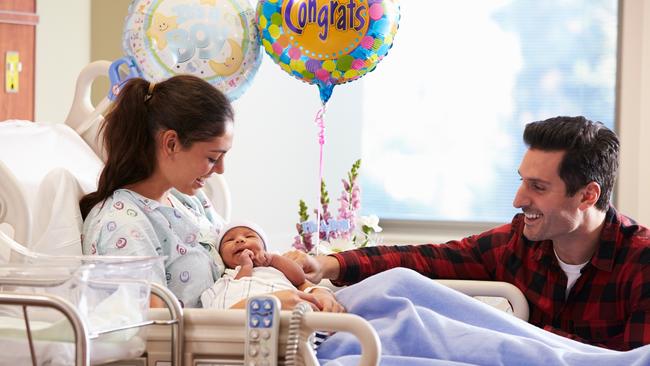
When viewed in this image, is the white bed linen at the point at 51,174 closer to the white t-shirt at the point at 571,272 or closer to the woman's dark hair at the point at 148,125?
the woman's dark hair at the point at 148,125

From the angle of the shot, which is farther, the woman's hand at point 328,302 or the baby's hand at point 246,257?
the baby's hand at point 246,257

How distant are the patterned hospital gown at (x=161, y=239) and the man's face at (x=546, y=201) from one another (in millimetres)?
713

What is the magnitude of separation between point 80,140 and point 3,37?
1824 mm

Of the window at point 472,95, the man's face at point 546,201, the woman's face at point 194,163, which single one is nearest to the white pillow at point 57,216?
the woman's face at point 194,163

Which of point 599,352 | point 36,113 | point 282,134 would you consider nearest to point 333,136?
point 282,134

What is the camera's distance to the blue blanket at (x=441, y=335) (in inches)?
66.0

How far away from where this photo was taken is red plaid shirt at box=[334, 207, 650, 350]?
7.42ft

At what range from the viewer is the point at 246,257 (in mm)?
2178

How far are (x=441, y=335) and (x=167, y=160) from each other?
0.69 meters

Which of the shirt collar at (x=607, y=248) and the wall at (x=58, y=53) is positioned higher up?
the wall at (x=58, y=53)

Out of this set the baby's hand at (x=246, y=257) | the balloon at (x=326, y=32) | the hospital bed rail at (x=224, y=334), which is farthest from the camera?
the balloon at (x=326, y=32)

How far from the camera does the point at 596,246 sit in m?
2.36

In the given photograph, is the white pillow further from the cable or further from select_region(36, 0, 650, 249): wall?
select_region(36, 0, 650, 249): wall

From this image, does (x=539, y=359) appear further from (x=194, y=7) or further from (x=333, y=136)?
(x=333, y=136)
